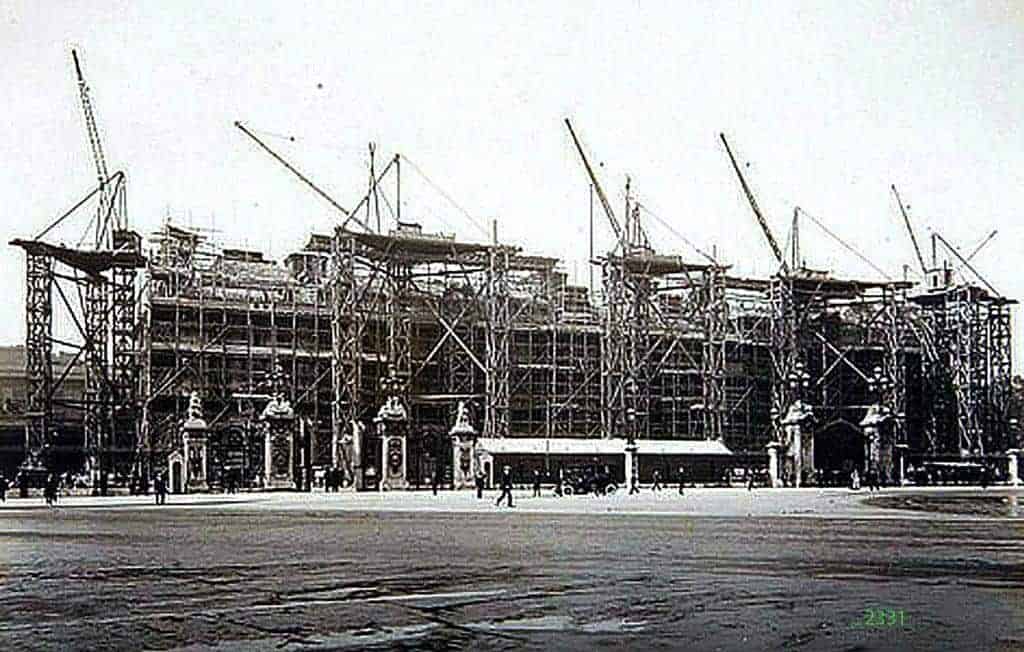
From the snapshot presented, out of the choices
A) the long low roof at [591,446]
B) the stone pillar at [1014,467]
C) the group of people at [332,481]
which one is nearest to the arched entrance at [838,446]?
the long low roof at [591,446]

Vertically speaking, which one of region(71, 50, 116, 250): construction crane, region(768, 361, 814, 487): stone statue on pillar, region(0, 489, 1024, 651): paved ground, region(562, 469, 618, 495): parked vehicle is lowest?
region(0, 489, 1024, 651): paved ground

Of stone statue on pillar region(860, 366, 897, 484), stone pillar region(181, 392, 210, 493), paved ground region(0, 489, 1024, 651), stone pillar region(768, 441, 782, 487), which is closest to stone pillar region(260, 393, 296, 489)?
stone pillar region(181, 392, 210, 493)

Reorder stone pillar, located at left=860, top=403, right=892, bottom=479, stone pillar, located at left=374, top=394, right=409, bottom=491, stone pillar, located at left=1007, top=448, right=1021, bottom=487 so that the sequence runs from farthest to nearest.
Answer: stone pillar, located at left=1007, top=448, right=1021, bottom=487, stone pillar, located at left=860, top=403, right=892, bottom=479, stone pillar, located at left=374, top=394, right=409, bottom=491

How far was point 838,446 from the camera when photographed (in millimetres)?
66688

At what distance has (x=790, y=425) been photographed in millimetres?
53625

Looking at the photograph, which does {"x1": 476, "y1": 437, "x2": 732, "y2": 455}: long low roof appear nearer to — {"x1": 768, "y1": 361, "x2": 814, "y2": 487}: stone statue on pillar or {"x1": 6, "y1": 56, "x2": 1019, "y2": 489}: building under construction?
{"x1": 6, "y1": 56, "x2": 1019, "y2": 489}: building under construction

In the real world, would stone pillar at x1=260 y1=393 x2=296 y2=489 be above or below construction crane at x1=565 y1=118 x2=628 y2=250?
below

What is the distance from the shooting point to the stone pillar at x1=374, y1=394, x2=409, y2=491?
51.2 metres

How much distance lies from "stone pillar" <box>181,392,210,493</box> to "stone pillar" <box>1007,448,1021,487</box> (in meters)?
30.2

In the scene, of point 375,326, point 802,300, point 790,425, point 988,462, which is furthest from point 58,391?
point 988,462

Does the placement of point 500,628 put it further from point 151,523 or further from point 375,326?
point 375,326

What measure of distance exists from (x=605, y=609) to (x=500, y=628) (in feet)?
3.93

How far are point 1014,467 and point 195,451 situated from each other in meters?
31.6

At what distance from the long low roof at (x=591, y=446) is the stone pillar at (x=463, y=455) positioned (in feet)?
1.85
